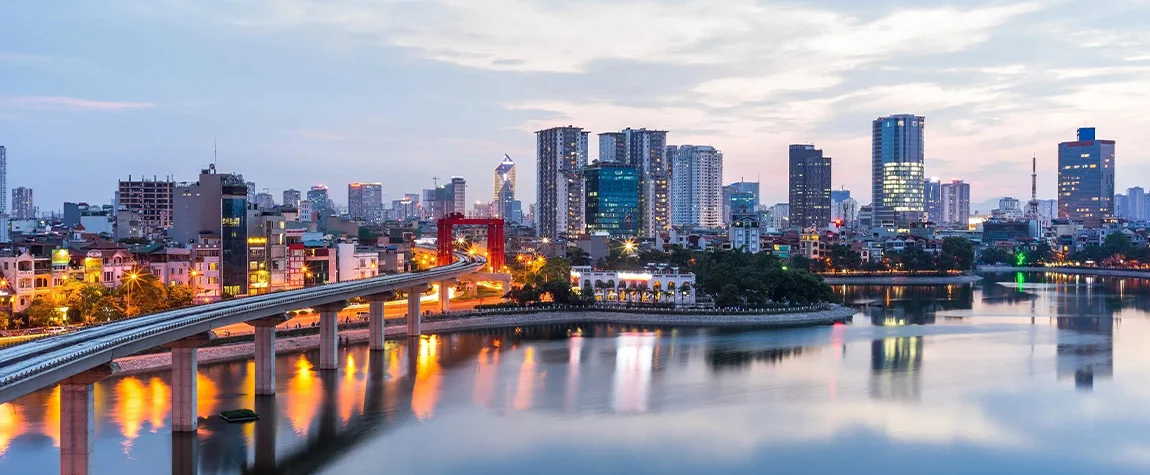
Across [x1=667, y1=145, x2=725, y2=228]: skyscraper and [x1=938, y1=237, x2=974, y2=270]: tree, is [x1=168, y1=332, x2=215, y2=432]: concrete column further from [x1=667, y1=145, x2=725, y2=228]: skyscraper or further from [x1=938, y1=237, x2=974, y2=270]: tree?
[x1=667, y1=145, x2=725, y2=228]: skyscraper

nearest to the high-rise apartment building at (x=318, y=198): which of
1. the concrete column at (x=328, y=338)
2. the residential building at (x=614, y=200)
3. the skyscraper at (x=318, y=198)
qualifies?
the skyscraper at (x=318, y=198)

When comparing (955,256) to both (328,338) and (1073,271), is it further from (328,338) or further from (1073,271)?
(328,338)

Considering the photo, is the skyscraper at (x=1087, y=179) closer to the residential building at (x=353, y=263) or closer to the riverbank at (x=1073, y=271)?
the riverbank at (x=1073, y=271)

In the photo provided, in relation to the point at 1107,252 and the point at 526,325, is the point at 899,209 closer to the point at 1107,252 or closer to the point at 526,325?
the point at 1107,252

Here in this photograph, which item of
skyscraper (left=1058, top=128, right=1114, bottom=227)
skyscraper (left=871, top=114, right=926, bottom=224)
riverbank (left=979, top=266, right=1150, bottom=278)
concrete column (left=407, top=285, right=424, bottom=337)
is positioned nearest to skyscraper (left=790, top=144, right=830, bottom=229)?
skyscraper (left=871, top=114, right=926, bottom=224)

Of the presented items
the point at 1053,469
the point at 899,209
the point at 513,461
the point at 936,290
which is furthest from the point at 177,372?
the point at 899,209
